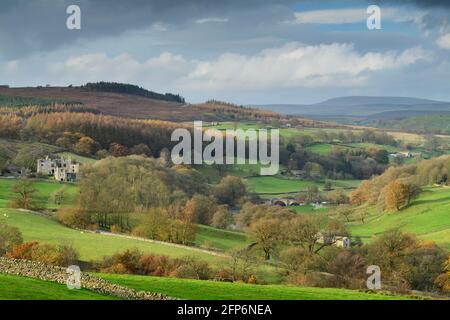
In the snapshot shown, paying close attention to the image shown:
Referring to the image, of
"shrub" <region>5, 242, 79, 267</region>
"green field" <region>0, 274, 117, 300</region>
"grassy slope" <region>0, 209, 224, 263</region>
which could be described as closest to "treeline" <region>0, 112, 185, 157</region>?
"grassy slope" <region>0, 209, 224, 263</region>

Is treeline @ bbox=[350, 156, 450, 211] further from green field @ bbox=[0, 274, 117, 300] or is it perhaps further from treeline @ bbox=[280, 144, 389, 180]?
green field @ bbox=[0, 274, 117, 300]

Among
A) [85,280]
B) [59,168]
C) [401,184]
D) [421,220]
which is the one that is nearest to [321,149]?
[401,184]

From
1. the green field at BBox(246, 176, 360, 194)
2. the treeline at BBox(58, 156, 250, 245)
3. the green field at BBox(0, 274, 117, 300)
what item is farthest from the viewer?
the green field at BBox(246, 176, 360, 194)

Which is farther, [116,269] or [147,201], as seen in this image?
[147,201]

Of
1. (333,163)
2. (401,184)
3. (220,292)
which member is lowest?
(333,163)

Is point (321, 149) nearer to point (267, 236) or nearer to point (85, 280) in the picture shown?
point (267, 236)
